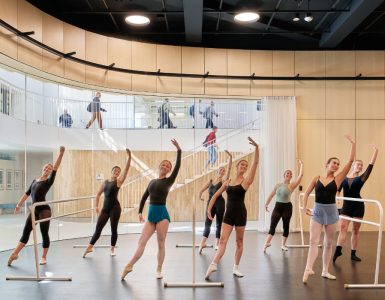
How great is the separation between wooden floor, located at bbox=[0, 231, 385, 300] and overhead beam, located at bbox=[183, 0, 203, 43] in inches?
209

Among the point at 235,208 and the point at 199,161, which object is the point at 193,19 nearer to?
the point at 199,161

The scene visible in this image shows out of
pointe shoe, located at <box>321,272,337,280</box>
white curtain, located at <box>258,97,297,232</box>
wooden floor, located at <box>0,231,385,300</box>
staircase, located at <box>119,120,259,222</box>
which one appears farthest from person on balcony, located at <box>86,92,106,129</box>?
pointe shoe, located at <box>321,272,337,280</box>

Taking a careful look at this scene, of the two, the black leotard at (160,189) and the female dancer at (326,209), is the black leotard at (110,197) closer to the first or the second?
the black leotard at (160,189)

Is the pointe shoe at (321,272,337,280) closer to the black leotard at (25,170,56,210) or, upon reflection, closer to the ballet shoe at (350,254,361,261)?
the ballet shoe at (350,254,361,261)

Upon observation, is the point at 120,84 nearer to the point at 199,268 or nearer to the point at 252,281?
the point at 199,268

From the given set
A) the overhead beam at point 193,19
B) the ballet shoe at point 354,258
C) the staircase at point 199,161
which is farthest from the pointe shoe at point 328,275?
the staircase at point 199,161

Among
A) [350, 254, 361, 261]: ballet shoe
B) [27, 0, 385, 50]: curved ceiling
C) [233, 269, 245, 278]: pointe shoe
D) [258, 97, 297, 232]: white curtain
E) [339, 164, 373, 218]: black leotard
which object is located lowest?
[350, 254, 361, 261]: ballet shoe

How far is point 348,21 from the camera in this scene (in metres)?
10.7

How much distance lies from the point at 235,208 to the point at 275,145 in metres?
6.66

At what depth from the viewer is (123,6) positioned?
11078 mm

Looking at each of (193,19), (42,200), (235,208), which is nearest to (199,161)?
(193,19)

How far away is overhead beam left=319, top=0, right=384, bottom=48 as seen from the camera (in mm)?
9609

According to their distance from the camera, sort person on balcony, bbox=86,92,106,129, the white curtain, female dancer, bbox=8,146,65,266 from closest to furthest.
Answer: female dancer, bbox=8,146,65,266 < person on balcony, bbox=86,92,106,129 < the white curtain

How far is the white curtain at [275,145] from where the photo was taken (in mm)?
12555
